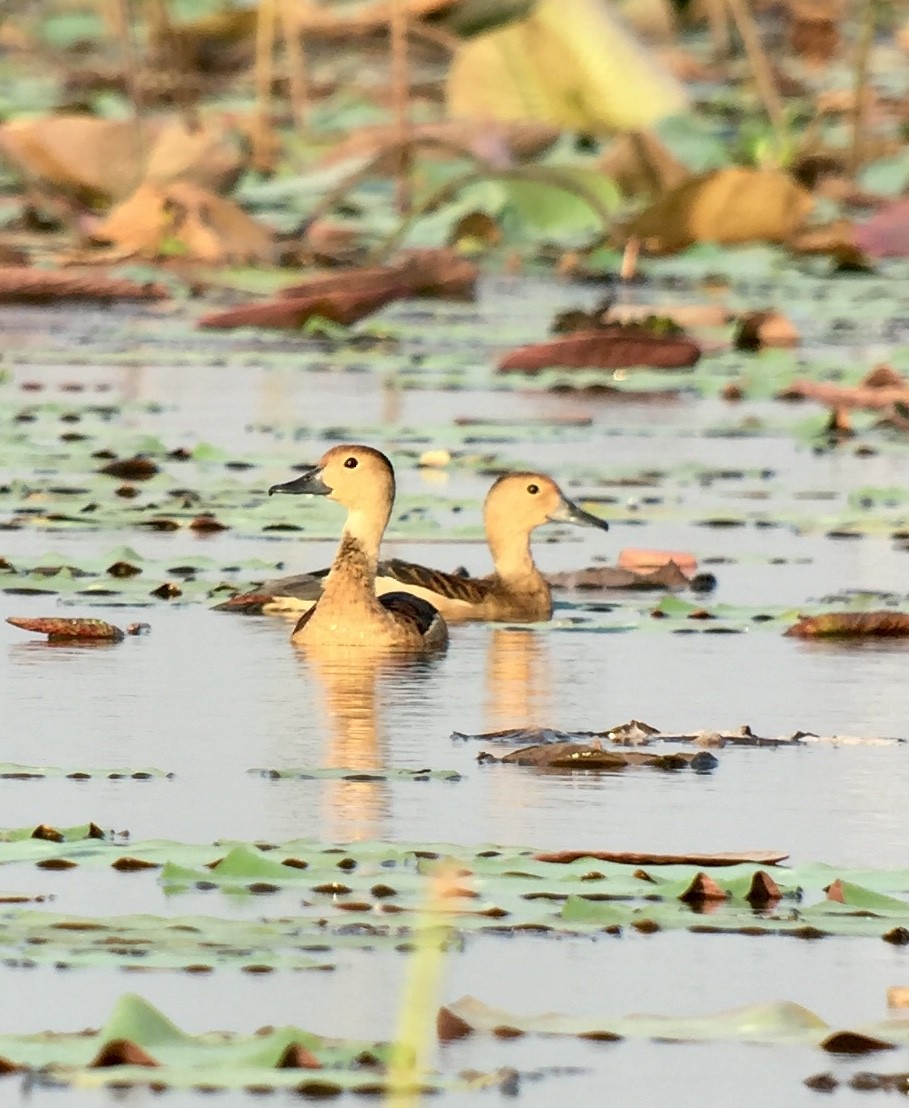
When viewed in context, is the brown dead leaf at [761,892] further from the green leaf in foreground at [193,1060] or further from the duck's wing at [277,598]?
the duck's wing at [277,598]

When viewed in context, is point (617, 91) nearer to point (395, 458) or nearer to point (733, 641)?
point (395, 458)

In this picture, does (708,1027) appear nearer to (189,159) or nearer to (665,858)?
(665,858)

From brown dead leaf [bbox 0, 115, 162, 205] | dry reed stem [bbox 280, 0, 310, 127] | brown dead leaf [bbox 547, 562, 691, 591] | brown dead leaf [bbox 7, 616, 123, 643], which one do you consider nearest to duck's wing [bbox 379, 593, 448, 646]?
brown dead leaf [bbox 7, 616, 123, 643]

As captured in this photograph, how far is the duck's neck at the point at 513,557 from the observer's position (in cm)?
789

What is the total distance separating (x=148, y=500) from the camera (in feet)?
29.8

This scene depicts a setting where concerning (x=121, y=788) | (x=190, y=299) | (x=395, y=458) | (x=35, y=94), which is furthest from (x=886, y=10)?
(x=121, y=788)

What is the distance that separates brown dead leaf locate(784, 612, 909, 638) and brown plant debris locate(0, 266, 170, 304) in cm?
724

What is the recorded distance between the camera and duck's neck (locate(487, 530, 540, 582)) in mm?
7887

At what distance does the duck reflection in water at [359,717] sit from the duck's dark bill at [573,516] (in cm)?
119

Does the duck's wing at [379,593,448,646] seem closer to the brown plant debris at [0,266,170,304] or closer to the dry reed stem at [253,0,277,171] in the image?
the brown plant debris at [0,266,170,304]

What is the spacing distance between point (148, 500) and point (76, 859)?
14.6ft

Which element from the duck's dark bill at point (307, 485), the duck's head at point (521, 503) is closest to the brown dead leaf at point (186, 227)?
the duck's head at point (521, 503)

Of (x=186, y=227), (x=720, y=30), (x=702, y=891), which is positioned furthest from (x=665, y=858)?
(x=720, y=30)

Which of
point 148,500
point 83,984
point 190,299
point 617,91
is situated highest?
point 617,91
